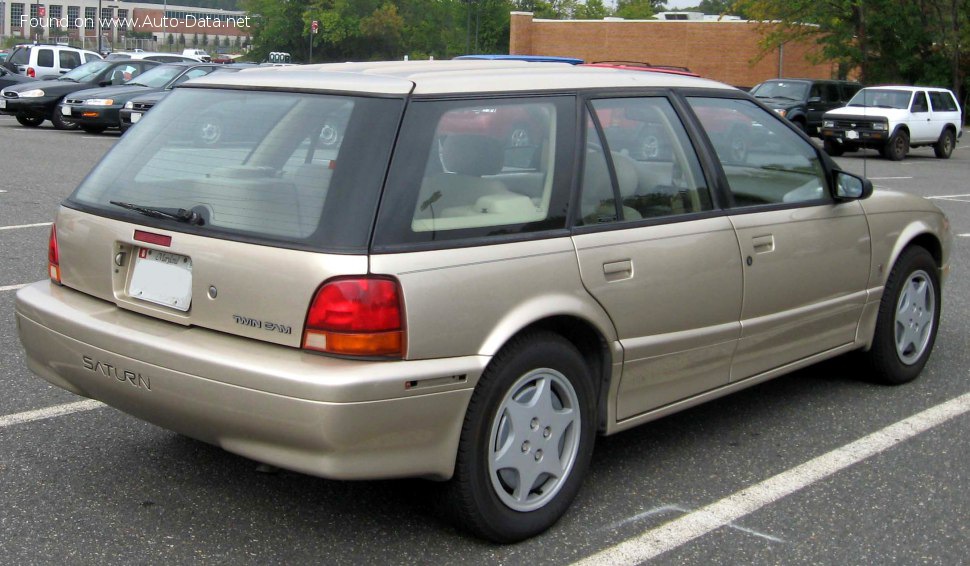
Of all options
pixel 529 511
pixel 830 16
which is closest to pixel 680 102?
pixel 529 511

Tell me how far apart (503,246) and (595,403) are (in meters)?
0.74

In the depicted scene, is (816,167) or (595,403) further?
(816,167)

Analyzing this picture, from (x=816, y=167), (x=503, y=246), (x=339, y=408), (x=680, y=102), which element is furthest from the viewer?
(x=816, y=167)

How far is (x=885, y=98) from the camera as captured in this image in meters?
26.6

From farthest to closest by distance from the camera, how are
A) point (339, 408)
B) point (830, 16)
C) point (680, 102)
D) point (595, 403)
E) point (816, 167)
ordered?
point (830, 16) → point (816, 167) → point (680, 102) → point (595, 403) → point (339, 408)

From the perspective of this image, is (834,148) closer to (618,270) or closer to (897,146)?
(897,146)

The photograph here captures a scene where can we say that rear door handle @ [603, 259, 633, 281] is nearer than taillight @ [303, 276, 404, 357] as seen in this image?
No

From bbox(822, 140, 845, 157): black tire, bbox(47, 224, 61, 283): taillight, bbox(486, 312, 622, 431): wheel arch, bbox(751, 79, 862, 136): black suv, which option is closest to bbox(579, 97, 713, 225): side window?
bbox(486, 312, 622, 431): wheel arch

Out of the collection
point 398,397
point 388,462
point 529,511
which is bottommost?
point 529,511

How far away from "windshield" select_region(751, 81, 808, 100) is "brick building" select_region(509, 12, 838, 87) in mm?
24443

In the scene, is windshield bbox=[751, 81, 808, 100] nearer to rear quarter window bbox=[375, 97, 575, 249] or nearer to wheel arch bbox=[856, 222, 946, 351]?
wheel arch bbox=[856, 222, 946, 351]

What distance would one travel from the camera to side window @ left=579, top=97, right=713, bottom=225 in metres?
4.11

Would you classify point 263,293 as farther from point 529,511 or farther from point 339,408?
point 529,511

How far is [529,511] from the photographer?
12.6ft
